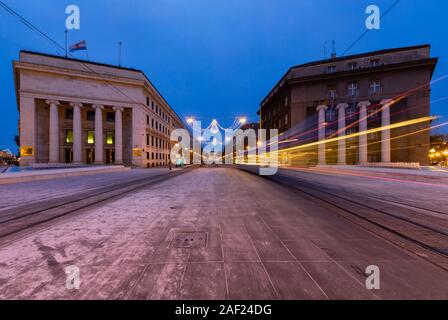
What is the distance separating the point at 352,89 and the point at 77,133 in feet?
168

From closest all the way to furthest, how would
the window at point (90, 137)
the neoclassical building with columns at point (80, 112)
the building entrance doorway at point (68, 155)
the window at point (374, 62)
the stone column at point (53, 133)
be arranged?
the neoclassical building with columns at point (80, 112) → the stone column at point (53, 133) → the building entrance doorway at point (68, 155) → the window at point (90, 137) → the window at point (374, 62)

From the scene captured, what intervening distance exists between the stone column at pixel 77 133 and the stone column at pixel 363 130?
162 feet

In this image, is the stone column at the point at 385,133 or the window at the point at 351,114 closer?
the stone column at the point at 385,133

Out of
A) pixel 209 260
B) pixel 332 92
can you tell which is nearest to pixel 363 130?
pixel 332 92

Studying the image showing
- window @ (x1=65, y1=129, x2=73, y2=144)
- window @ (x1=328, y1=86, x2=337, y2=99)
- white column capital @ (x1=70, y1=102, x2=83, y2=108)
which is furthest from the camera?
window @ (x1=328, y1=86, x2=337, y2=99)

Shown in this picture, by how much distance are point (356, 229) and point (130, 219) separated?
570 centimetres

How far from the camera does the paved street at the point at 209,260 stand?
2.27 m

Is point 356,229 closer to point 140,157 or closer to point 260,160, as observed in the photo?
point 140,157

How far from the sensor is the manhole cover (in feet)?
11.5

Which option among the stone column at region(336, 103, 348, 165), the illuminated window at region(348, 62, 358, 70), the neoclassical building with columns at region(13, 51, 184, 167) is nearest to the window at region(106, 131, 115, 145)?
the neoclassical building with columns at region(13, 51, 184, 167)

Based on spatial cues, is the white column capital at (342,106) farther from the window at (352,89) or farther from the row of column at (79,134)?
the row of column at (79,134)

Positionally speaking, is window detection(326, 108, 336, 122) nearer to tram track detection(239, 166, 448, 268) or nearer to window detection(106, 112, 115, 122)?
tram track detection(239, 166, 448, 268)

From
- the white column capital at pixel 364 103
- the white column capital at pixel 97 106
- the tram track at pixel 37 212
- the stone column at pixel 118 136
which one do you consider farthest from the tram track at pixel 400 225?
the white column capital at pixel 97 106

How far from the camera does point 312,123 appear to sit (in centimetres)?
3728
